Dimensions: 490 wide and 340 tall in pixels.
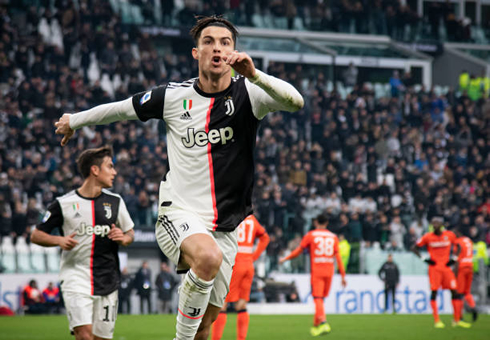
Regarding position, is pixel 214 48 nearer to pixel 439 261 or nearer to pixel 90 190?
pixel 90 190

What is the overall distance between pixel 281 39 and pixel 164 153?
39.0 feet

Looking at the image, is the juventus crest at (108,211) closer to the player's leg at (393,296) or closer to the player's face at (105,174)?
the player's face at (105,174)

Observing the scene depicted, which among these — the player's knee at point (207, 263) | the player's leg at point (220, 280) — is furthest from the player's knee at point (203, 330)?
the player's knee at point (207, 263)

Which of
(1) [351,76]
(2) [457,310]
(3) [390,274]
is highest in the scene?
(1) [351,76]

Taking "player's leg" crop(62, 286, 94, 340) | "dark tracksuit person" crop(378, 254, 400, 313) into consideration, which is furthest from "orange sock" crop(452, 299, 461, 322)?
"player's leg" crop(62, 286, 94, 340)

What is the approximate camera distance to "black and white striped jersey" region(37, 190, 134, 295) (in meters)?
7.66

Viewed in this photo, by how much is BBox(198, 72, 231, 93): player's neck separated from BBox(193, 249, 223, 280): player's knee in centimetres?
118

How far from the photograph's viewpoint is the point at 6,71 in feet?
82.4

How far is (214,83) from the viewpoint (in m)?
5.55

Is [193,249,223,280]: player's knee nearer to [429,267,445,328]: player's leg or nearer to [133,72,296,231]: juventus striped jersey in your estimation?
[133,72,296,231]: juventus striped jersey

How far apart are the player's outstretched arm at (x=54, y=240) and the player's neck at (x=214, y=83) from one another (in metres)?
2.72

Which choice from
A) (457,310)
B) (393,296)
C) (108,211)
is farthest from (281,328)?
(108,211)

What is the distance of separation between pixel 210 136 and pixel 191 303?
1.13 meters

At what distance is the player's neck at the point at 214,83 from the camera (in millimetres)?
5543
